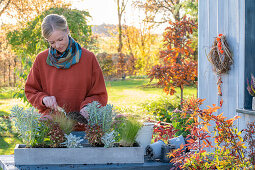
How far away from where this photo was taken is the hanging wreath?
2.96 meters

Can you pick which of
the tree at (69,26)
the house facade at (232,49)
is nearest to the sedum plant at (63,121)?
the house facade at (232,49)

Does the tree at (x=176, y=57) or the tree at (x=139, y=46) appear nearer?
the tree at (x=176, y=57)

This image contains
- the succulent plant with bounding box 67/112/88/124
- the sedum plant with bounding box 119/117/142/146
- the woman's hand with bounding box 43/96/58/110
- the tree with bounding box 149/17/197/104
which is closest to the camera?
the sedum plant with bounding box 119/117/142/146

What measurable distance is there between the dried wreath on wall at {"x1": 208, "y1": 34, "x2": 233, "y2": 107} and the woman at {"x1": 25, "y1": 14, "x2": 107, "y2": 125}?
1.09 meters

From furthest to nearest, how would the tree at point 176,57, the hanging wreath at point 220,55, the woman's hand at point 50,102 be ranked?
1. the tree at point 176,57
2. the hanging wreath at point 220,55
3. the woman's hand at point 50,102

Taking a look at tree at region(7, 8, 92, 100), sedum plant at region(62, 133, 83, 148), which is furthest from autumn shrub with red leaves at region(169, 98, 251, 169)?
tree at region(7, 8, 92, 100)

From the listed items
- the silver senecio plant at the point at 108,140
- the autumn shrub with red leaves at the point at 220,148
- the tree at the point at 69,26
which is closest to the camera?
the autumn shrub with red leaves at the point at 220,148

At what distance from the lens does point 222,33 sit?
307 cm

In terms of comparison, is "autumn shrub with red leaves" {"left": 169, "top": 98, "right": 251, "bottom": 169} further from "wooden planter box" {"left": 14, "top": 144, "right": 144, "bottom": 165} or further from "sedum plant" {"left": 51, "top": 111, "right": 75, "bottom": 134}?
"sedum plant" {"left": 51, "top": 111, "right": 75, "bottom": 134}

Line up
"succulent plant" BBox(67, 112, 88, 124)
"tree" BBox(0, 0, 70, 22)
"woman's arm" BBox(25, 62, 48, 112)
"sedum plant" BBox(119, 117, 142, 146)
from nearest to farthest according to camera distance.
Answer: "sedum plant" BBox(119, 117, 142, 146)
"succulent plant" BBox(67, 112, 88, 124)
"woman's arm" BBox(25, 62, 48, 112)
"tree" BBox(0, 0, 70, 22)

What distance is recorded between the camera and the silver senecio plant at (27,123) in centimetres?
198

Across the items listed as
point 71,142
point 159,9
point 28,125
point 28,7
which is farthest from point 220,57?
point 28,7

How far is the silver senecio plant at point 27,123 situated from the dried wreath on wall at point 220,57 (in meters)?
1.72

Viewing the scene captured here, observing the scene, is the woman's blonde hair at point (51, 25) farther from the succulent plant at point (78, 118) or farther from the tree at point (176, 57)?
the tree at point (176, 57)
